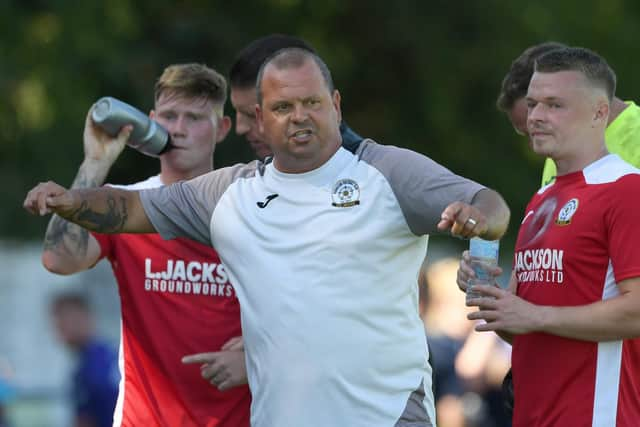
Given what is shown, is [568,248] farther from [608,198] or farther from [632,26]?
[632,26]

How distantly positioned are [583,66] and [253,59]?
5.50ft

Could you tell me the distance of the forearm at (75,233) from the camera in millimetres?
6680

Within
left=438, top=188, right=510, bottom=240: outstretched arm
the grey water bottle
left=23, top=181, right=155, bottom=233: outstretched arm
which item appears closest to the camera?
left=438, top=188, right=510, bottom=240: outstretched arm

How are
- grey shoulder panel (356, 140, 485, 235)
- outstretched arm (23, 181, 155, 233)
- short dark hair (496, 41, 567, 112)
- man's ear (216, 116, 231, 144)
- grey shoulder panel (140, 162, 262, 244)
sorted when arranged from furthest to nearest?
man's ear (216, 116, 231, 144)
short dark hair (496, 41, 567, 112)
grey shoulder panel (140, 162, 262, 244)
outstretched arm (23, 181, 155, 233)
grey shoulder panel (356, 140, 485, 235)

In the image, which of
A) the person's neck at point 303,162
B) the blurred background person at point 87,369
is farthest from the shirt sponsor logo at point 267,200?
the blurred background person at point 87,369

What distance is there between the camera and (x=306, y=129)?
18.8 feet

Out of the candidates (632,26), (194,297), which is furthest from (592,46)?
(194,297)

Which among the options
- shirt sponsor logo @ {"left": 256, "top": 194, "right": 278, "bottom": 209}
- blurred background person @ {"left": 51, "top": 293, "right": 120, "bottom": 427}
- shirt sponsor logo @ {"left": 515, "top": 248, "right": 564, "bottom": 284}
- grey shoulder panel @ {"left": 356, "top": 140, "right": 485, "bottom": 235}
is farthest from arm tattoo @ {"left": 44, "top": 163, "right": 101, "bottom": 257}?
blurred background person @ {"left": 51, "top": 293, "right": 120, "bottom": 427}

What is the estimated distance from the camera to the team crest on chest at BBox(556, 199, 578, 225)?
588 centimetres

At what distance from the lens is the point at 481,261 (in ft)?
18.9

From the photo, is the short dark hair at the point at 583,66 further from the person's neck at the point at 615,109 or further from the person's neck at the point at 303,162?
the person's neck at the point at 303,162

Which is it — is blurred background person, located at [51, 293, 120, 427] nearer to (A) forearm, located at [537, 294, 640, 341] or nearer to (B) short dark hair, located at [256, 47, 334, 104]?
(B) short dark hair, located at [256, 47, 334, 104]

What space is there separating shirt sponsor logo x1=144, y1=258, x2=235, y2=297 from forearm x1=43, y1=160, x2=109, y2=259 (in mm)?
334

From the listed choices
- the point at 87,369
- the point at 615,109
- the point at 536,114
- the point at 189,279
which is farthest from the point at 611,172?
the point at 87,369
